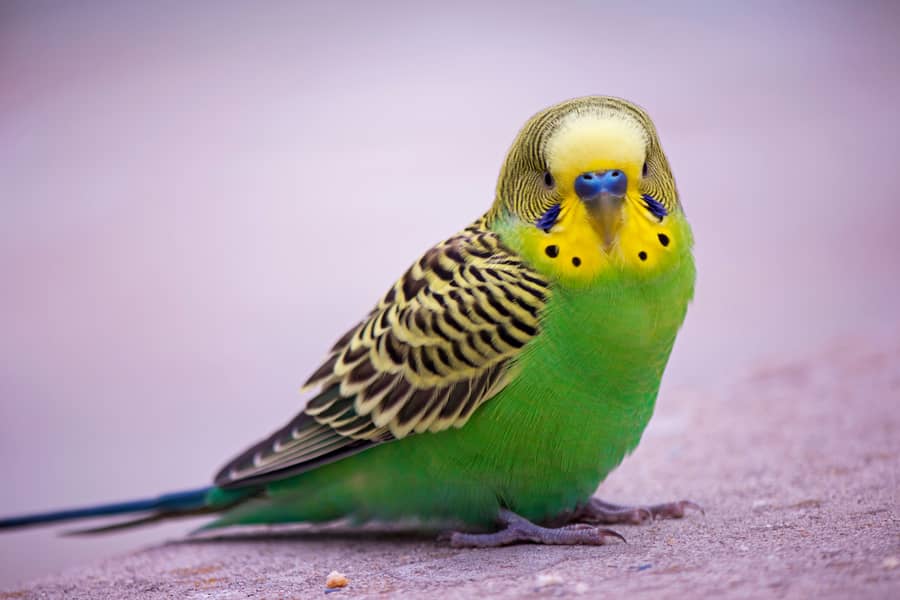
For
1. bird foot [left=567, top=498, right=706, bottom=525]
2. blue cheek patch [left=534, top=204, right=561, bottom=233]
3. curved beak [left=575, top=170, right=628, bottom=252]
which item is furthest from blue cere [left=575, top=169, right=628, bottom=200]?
bird foot [left=567, top=498, right=706, bottom=525]

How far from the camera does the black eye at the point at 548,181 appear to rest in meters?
3.18

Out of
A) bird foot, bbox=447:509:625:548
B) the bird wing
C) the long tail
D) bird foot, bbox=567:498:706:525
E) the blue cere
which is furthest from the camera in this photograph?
the long tail

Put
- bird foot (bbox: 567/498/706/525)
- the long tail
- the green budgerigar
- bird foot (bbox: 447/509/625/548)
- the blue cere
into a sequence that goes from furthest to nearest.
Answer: the long tail, bird foot (bbox: 567/498/706/525), bird foot (bbox: 447/509/625/548), the green budgerigar, the blue cere

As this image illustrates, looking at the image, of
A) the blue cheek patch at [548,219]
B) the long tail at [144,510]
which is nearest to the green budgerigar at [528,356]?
the blue cheek patch at [548,219]

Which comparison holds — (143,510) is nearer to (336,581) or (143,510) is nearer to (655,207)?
(336,581)

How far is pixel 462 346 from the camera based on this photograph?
10.9 ft

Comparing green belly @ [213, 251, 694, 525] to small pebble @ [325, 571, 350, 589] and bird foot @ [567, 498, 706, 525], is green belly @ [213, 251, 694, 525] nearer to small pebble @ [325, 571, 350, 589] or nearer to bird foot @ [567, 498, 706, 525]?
bird foot @ [567, 498, 706, 525]

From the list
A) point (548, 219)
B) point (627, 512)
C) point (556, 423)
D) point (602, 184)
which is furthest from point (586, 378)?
point (627, 512)

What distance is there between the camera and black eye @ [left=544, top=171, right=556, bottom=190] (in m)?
3.18

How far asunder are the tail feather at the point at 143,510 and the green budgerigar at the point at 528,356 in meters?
0.43

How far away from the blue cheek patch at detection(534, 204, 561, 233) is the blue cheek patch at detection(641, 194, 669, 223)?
27 cm

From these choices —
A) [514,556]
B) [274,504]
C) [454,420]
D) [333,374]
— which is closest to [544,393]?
[454,420]

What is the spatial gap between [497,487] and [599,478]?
1.13 ft

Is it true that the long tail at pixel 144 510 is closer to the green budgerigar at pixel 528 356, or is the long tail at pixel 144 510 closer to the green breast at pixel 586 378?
the green budgerigar at pixel 528 356
